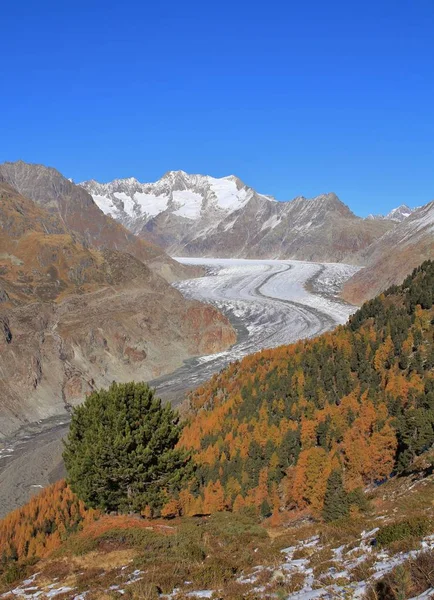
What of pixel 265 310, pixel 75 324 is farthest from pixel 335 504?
pixel 265 310

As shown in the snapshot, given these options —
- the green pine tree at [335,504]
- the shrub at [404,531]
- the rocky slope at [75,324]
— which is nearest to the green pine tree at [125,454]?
the green pine tree at [335,504]

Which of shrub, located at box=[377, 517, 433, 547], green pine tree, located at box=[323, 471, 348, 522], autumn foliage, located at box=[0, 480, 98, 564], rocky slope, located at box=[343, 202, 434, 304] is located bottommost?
green pine tree, located at box=[323, 471, 348, 522]

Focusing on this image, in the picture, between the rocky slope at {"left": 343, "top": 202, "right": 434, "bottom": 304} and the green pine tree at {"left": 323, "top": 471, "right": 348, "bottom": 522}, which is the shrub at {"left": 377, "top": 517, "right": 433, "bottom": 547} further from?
the rocky slope at {"left": 343, "top": 202, "right": 434, "bottom": 304}

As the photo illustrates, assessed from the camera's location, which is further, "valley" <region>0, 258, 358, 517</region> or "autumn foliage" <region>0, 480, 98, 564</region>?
"valley" <region>0, 258, 358, 517</region>

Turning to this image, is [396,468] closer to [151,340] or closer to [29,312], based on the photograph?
[151,340]

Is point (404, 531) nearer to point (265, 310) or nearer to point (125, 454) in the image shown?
point (125, 454)

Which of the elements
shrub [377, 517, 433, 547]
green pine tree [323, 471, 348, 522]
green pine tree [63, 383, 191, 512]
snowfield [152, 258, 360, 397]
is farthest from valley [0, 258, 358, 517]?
shrub [377, 517, 433, 547]

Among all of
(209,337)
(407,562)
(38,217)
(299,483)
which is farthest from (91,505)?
(38,217)
